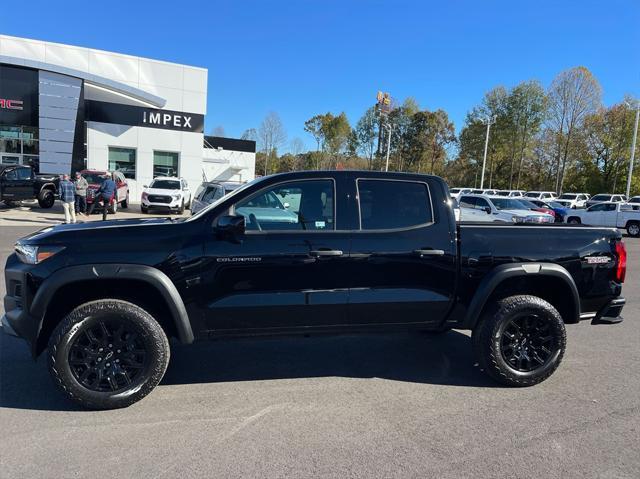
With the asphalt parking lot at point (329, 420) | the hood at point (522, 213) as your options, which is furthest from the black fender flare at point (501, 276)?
the hood at point (522, 213)

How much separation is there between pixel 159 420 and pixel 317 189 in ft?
7.14

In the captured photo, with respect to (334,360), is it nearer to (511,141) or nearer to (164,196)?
(164,196)

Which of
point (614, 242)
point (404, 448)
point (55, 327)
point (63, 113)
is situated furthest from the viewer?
point (63, 113)

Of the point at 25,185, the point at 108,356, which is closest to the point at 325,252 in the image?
the point at 108,356

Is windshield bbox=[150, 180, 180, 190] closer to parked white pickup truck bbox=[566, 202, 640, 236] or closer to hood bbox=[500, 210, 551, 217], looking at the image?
hood bbox=[500, 210, 551, 217]

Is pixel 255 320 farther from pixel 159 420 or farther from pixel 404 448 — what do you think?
pixel 404 448

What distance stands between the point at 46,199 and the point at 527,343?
21.5 m

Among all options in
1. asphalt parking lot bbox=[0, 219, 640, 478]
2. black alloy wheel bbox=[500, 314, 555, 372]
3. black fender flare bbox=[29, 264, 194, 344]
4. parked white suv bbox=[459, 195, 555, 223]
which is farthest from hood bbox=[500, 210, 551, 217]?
black fender flare bbox=[29, 264, 194, 344]

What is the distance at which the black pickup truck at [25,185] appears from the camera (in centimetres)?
1822

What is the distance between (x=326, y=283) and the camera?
3861mm

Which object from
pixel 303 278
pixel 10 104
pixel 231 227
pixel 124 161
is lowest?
pixel 303 278

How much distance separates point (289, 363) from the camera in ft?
15.2

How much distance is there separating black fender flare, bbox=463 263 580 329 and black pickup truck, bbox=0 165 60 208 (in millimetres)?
19516

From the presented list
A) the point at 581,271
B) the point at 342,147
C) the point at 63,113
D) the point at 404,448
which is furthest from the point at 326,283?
the point at 342,147
